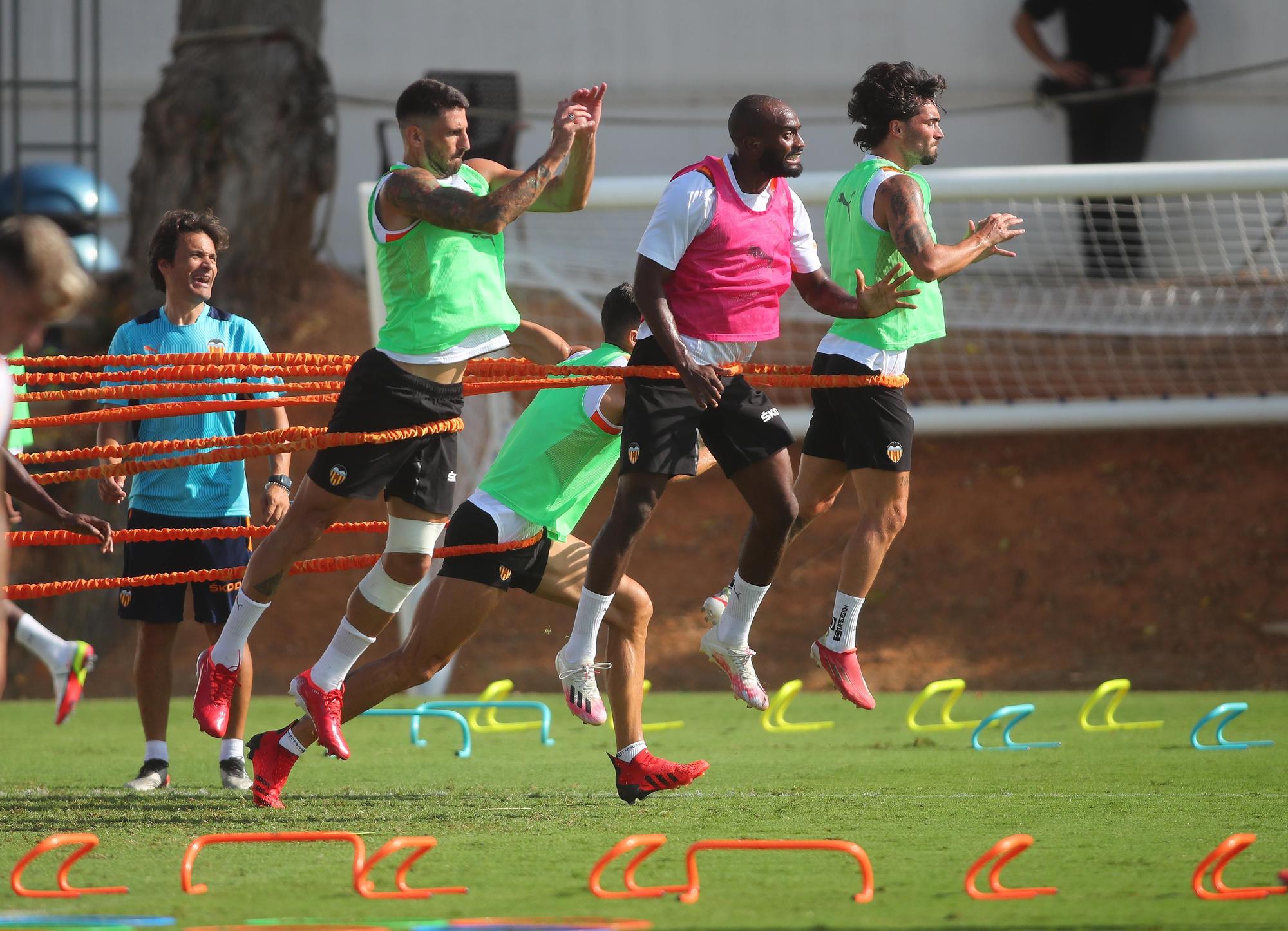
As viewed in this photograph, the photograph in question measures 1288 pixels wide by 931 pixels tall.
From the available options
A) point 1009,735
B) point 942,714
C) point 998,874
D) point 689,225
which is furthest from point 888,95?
point 942,714

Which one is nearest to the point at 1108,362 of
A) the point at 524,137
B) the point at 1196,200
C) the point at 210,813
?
the point at 1196,200

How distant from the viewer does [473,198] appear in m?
5.44

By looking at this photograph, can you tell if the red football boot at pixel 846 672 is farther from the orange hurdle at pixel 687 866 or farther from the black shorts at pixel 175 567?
the black shorts at pixel 175 567

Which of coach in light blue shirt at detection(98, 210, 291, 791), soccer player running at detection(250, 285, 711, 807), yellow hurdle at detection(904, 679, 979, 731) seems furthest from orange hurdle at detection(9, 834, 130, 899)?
yellow hurdle at detection(904, 679, 979, 731)

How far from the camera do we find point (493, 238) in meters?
5.82

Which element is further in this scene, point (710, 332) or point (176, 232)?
point (176, 232)

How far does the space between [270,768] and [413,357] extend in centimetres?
163

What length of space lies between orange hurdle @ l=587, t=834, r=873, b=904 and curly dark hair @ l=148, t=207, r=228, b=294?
11.8 ft

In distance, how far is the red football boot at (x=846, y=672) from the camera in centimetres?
626

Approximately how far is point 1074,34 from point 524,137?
5770 millimetres

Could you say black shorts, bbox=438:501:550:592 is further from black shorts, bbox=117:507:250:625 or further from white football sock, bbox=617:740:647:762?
black shorts, bbox=117:507:250:625

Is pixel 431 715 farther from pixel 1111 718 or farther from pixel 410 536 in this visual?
pixel 1111 718

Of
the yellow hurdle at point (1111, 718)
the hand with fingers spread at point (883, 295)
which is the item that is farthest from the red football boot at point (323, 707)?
the yellow hurdle at point (1111, 718)

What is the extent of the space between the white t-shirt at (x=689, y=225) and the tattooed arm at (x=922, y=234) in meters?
0.49
